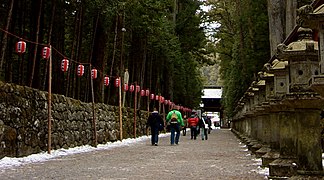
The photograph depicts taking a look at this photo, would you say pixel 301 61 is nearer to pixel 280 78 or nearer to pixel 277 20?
pixel 280 78

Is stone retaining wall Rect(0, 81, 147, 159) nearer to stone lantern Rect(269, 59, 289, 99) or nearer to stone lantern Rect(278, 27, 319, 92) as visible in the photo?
stone lantern Rect(269, 59, 289, 99)

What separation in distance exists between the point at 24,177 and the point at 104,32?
12.6m

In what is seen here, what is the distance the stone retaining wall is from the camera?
940cm

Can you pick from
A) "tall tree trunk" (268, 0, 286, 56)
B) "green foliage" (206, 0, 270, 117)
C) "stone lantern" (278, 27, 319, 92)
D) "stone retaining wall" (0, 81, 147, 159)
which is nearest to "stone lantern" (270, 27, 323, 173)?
"stone lantern" (278, 27, 319, 92)

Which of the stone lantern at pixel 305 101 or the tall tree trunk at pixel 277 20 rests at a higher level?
the tall tree trunk at pixel 277 20

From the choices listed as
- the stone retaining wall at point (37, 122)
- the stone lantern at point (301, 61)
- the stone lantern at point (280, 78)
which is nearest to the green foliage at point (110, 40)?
the stone retaining wall at point (37, 122)

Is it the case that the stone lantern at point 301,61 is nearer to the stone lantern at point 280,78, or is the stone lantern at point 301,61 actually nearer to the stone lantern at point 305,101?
the stone lantern at point 305,101

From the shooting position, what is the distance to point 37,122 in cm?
1098

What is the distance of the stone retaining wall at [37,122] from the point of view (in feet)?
30.8

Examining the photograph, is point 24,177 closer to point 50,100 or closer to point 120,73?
point 50,100

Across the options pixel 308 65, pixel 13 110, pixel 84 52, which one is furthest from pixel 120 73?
pixel 308 65

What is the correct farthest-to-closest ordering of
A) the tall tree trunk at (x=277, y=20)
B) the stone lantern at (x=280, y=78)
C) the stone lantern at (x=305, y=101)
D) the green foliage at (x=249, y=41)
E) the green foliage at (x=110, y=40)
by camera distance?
the green foliage at (x=249, y=41)
the tall tree trunk at (x=277, y=20)
the green foliage at (x=110, y=40)
the stone lantern at (x=280, y=78)
the stone lantern at (x=305, y=101)

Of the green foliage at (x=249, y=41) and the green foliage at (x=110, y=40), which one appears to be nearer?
the green foliage at (x=110, y=40)

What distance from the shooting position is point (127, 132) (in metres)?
21.4
